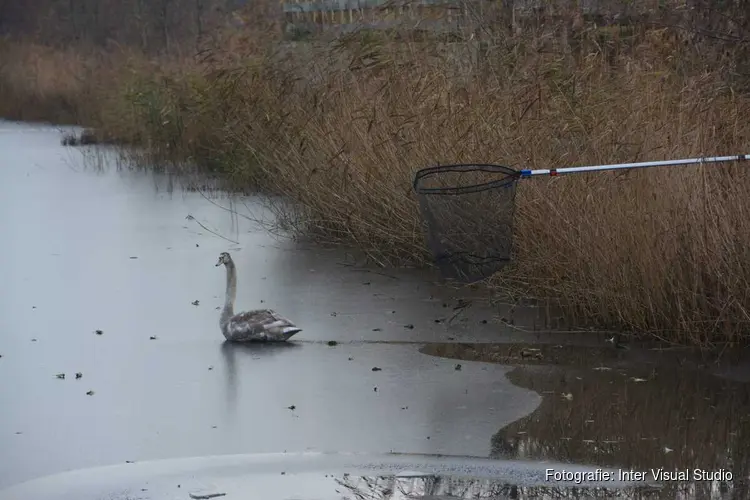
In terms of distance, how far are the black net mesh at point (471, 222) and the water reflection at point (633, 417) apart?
0.62 meters

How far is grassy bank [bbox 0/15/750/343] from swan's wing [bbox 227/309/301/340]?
178 centimetres

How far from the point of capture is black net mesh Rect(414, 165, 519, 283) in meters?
8.73

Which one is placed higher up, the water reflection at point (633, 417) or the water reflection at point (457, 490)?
the water reflection at point (633, 417)

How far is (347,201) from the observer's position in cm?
1193

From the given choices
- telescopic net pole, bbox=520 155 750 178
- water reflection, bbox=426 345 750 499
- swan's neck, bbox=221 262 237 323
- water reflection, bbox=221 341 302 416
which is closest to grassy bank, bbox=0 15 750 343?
telescopic net pole, bbox=520 155 750 178

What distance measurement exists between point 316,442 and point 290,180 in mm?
6258

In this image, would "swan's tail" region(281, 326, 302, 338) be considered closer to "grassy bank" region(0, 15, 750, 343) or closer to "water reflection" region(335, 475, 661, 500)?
"grassy bank" region(0, 15, 750, 343)

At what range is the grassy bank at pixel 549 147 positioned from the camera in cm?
849

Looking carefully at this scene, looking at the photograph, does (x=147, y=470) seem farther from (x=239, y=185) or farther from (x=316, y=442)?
(x=239, y=185)

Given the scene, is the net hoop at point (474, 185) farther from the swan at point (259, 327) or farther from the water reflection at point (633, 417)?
the swan at point (259, 327)

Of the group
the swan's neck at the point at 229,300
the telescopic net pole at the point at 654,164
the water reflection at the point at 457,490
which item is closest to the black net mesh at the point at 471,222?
the telescopic net pole at the point at 654,164

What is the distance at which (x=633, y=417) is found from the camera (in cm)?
711

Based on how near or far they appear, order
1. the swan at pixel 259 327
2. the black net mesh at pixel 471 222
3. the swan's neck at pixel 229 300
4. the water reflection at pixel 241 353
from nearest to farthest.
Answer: the water reflection at pixel 241 353
the black net mesh at pixel 471 222
the swan at pixel 259 327
the swan's neck at pixel 229 300

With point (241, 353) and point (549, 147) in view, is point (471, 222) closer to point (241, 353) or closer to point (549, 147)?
point (241, 353)
